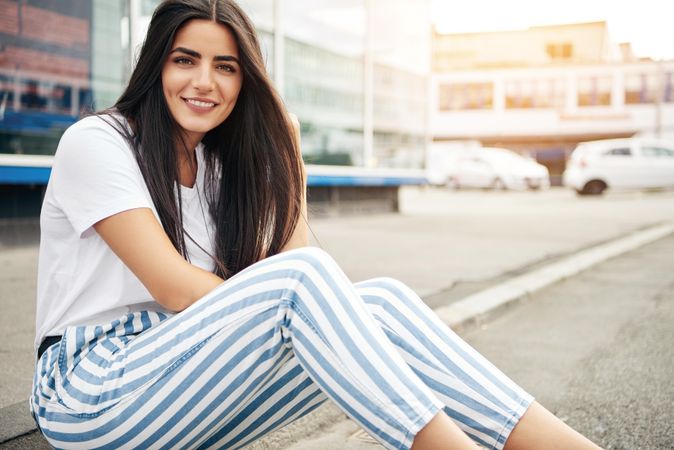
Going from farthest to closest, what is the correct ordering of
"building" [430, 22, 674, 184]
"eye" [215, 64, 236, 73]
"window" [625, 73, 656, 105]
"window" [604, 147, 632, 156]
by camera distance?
"building" [430, 22, 674, 184] < "window" [625, 73, 656, 105] < "window" [604, 147, 632, 156] < "eye" [215, 64, 236, 73]

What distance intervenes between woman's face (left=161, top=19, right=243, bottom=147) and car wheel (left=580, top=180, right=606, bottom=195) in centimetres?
2039

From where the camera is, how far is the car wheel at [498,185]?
26078 millimetres

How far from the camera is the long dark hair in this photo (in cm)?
206

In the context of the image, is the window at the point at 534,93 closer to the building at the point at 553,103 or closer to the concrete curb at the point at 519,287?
the building at the point at 553,103

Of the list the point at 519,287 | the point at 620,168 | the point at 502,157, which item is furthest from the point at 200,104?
the point at 502,157

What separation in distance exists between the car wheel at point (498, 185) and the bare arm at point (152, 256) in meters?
25.0

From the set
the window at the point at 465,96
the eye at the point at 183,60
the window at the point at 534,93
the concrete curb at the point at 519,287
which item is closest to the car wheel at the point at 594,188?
the concrete curb at the point at 519,287

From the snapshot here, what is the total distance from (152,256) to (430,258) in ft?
15.6

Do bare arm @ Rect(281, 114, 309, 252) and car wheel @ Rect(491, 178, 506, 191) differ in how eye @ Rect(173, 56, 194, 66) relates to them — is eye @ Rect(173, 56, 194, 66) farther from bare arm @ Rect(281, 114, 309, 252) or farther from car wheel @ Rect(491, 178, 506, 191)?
car wheel @ Rect(491, 178, 506, 191)

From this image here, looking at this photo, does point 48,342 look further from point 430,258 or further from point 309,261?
point 430,258

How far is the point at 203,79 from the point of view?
2.10 m

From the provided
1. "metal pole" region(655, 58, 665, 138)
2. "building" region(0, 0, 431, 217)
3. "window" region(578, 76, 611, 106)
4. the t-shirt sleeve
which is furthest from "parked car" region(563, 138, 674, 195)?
"window" region(578, 76, 611, 106)

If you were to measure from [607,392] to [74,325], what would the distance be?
2119 mm

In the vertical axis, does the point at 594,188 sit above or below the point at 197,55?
below
